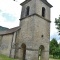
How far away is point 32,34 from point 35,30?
0.81m

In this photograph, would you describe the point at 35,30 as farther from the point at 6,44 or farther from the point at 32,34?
the point at 6,44

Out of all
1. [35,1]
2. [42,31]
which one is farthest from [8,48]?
[35,1]

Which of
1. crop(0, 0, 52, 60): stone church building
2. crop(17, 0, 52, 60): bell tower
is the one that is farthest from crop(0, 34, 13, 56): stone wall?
crop(17, 0, 52, 60): bell tower

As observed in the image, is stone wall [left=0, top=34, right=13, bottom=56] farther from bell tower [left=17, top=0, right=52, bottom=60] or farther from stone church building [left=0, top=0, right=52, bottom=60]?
bell tower [left=17, top=0, right=52, bottom=60]

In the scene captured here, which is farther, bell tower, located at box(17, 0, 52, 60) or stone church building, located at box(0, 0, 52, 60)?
stone church building, located at box(0, 0, 52, 60)

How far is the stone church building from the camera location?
1903cm

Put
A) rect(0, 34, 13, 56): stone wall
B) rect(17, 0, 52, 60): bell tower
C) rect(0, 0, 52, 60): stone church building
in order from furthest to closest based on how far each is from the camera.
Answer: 1. rect(0, 34, 13, 56): stone wall
2. rect(0, 0, 52, 60): stone church building
3. rect(17, 0, 52, 60): bell tower

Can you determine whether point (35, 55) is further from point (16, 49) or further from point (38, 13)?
point (38, 13)

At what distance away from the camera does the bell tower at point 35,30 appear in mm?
18906

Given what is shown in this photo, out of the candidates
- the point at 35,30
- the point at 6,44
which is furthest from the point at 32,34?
the point at 6,44

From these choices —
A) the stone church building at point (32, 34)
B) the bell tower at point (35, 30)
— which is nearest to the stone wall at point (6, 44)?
the stone church building at point (32, 34)

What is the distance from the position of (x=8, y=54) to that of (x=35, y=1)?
415 inches

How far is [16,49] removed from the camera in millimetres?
20859

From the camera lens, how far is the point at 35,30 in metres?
19.2
